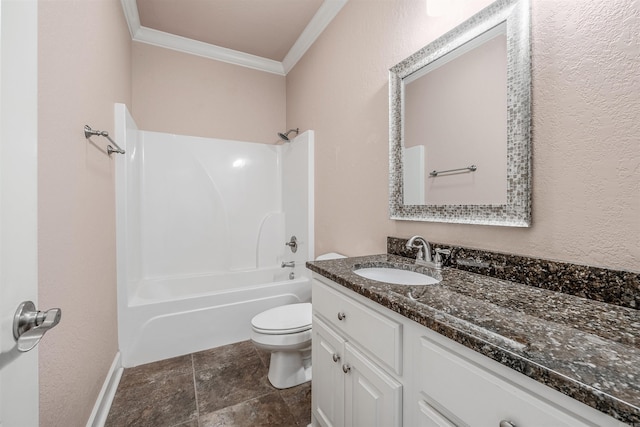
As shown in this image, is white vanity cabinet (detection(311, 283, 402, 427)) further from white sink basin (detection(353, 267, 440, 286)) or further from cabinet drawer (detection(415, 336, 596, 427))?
white sink basin (detection(353, 267, 440, 286))

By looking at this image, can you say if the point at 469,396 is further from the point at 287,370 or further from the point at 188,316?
the point at 188,316

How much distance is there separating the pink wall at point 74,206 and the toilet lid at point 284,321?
821 mm

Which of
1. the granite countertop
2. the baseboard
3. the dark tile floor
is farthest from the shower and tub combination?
the granite countertop

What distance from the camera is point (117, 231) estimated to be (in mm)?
1936

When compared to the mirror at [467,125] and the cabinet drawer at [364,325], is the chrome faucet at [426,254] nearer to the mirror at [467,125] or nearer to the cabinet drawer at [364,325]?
the mirror at [467,125]

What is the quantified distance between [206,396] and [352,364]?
112 centimetres

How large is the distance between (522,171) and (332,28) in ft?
6.06

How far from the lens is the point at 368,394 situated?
92cm

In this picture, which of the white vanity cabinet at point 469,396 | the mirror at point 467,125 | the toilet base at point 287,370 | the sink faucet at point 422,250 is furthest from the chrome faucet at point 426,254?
the toilet base at point 287,370

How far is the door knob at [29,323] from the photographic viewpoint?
49cm

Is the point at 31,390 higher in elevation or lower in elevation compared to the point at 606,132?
lower

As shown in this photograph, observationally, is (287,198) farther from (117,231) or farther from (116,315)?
(116,315)

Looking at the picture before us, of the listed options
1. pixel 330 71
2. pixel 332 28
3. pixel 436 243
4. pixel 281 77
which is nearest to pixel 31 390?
pixel 436 243

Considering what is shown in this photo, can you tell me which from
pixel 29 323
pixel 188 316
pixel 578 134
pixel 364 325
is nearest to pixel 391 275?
pixel 364 325
